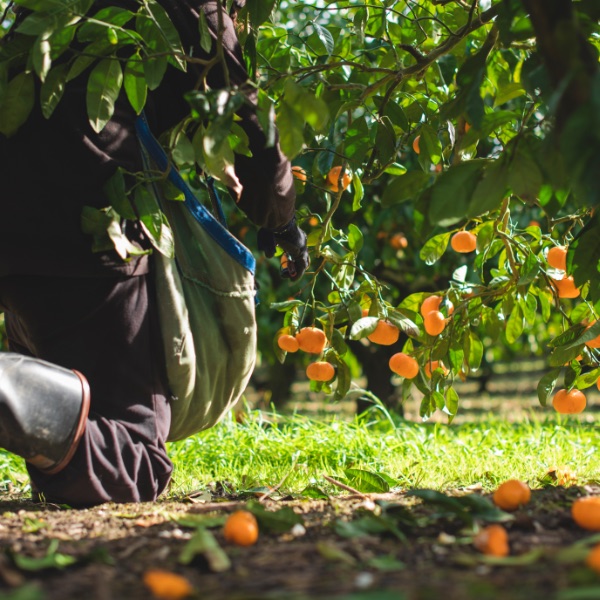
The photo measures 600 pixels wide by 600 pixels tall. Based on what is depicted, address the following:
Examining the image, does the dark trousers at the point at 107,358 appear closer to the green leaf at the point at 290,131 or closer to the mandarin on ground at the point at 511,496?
the green leaf at the point at 290,131

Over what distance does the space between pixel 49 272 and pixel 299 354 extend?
347 centimetres

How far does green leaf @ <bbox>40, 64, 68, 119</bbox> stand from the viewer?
1612 mm

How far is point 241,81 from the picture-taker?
1.86m

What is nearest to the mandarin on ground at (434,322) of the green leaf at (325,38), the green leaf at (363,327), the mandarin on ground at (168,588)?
the green leaf at (363,327)

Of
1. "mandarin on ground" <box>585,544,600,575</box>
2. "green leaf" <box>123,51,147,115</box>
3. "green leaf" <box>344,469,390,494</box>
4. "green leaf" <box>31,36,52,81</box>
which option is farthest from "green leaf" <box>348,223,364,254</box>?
"mandarin on ground" <box>585,544,600,575</box>

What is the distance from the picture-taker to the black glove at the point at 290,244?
2.22 meters

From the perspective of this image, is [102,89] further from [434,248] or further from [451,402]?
[451,402]

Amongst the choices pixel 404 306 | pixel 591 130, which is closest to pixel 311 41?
pixel 404 306

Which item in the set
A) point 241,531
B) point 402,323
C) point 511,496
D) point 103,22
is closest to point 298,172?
point 402,323

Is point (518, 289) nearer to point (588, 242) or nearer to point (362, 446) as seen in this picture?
point (588, 242)

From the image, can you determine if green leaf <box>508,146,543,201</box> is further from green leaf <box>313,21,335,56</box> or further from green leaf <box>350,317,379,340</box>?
green leaf <box>313,21,335,56</box>

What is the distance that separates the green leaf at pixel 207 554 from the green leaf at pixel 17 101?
0.98 meters

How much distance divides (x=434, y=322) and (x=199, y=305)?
1.90 feet

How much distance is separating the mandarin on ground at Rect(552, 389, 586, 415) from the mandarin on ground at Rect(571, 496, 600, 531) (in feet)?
2.73
